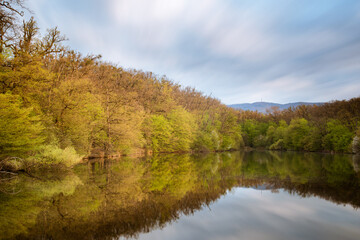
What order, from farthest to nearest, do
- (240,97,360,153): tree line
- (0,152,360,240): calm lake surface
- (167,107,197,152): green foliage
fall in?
(240,97,360,153): tree line → (167,107,197,152): green foliage → (0,152,360,240): calm lake surface

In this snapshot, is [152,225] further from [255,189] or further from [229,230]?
[255,189]

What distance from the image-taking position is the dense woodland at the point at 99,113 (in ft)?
62.1

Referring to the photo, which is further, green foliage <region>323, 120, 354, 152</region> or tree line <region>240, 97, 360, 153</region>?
tree line <region>240, 97, 360, 153</region>

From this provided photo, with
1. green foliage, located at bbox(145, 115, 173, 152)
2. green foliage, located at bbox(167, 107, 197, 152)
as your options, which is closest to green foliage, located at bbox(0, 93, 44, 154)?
green foliage, located at bbox(145, 115, 173, 152)

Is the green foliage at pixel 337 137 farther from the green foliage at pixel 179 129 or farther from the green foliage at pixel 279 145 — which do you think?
the green foliage at pixel 179 129

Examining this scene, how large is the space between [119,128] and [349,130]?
57.1 m

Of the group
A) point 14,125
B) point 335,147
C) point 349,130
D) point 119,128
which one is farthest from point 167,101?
point 349,130

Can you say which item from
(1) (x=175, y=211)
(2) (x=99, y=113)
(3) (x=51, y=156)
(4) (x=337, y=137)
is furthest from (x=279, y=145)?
(1) (x=175, y=211)

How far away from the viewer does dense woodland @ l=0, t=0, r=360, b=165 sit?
1893 cm

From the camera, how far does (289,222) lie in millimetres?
8703

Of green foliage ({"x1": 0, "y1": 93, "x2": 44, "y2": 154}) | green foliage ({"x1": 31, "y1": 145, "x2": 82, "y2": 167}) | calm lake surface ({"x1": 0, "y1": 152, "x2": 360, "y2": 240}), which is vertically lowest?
calm lake surface ({"x1": 0, "y1": 152, "x2": 360, "y2": 240})

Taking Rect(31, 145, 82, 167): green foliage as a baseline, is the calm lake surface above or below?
below

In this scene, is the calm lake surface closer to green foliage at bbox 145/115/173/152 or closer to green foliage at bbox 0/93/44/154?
green foliage at bbox 0/93/44/154

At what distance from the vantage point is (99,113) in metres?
32.6
